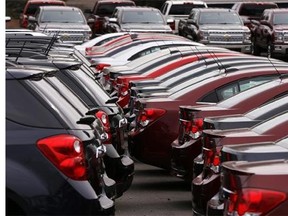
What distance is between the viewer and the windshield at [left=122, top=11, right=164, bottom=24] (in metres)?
34.9

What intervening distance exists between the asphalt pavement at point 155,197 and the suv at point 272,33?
20.9 metres

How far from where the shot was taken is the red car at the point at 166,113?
12.1m

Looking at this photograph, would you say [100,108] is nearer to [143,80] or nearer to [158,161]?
[158,161]

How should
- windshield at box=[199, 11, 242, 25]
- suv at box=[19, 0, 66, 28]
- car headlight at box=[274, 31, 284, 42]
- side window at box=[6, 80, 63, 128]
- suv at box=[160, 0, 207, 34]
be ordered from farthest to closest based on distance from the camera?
1. suv at box=[160, 0, 207, 34]
2. suv at box=[19, 0, 66, 28]
3. windshield at box=[199, 11, 242, 25]
4. car headlight at box=[274, 31, 284, 42]
5. side window at box=[6, 80, 63, 128]

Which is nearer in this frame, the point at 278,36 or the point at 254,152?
the point at 254,152

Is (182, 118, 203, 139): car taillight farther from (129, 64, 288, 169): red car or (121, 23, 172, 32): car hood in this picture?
(121, 23, 172, 32): car hood

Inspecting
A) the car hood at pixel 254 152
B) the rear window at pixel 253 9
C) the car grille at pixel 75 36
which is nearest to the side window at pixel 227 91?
the car hood at pixel 254 152

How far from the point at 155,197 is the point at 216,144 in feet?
10.2

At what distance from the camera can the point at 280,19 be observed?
35.5 metres

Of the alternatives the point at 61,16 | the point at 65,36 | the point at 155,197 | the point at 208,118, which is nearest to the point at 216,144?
the point at 208,118

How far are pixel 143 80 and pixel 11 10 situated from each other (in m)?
41.8

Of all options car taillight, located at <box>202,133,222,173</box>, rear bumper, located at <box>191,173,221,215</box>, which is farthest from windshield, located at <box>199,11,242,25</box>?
rear bumper, located at <box>191,173,221,215</box>

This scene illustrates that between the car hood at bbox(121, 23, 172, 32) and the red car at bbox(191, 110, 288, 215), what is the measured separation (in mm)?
24567

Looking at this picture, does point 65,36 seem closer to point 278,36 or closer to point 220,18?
point 220,18
